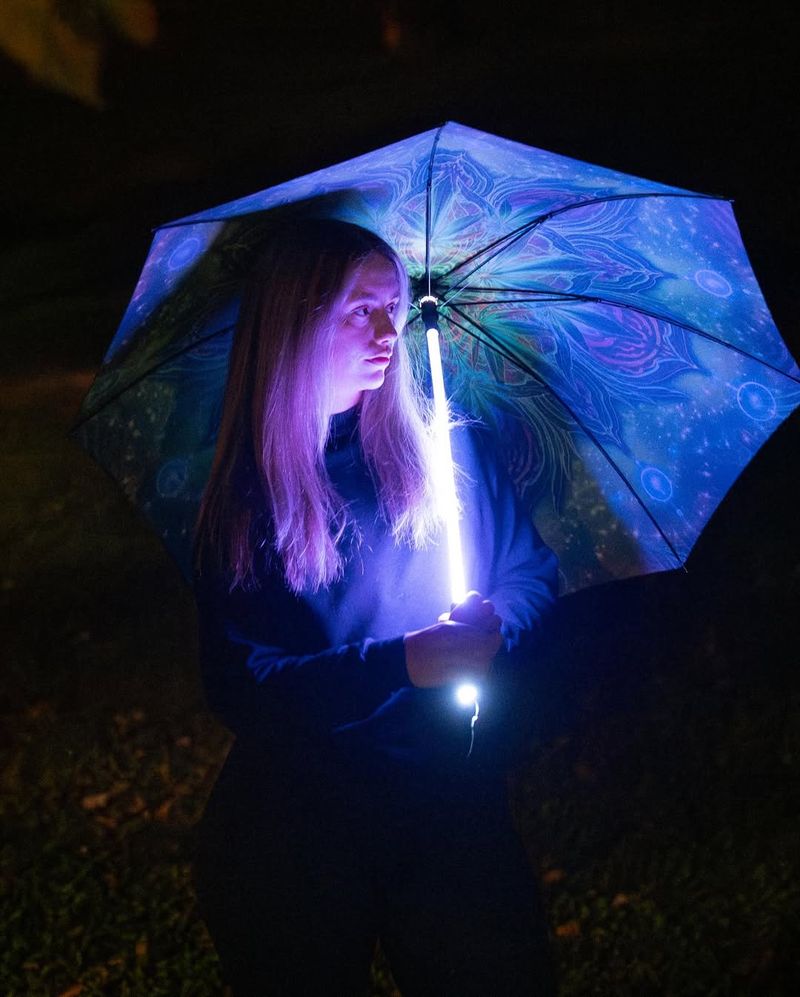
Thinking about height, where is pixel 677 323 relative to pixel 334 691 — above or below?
above

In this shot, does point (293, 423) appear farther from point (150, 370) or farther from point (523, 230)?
point (523, 230)

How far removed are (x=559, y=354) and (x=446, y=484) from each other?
0.57 m

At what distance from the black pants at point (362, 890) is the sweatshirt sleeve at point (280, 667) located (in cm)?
16

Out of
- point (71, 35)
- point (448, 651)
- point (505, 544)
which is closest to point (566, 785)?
point (505, 544)

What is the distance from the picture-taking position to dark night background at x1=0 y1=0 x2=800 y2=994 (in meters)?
3.98

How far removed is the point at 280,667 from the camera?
216cm

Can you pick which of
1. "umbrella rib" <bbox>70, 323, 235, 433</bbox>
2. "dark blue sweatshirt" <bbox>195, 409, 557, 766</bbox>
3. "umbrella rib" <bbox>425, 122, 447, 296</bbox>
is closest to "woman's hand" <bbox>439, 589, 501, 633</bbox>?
"dark blue sweatshirt" <bbox>195, 409, 557, 766</bbox>

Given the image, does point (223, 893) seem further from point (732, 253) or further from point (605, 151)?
point (605, 151)

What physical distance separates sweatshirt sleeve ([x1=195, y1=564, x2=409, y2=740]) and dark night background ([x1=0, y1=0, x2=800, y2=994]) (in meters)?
1.80

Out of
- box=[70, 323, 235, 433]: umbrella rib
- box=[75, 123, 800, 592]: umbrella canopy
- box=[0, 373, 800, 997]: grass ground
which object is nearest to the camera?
box=[75, 123, 800, 592]: umbrella canopy

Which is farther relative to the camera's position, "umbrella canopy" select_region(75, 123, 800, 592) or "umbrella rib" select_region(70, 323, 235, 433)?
"umbrella rib" select_region(70, 323, 235, 433)

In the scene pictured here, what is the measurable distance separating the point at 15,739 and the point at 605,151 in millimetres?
4791

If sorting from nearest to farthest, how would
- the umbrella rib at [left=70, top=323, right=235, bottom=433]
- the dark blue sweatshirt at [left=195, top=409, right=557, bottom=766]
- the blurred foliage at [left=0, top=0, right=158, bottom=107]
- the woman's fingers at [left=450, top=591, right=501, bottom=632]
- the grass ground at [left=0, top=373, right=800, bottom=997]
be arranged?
the woman's fingers at [left=450, top=591, right=501, bottom=632], the dark blue sweatshirt at [left=195, top=409, right=557, bottom=766], the umbrella rib at [left=70, top=323, right=235, bottom=433], the grass ground at [left=0, top=373, right=800, bottom=997], the blurred foliage at [left=0, top=0, right=158, bottom=107]

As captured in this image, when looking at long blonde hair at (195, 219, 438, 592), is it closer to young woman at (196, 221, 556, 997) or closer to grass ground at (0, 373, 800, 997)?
young woman at (196, 221, 556, 997)
